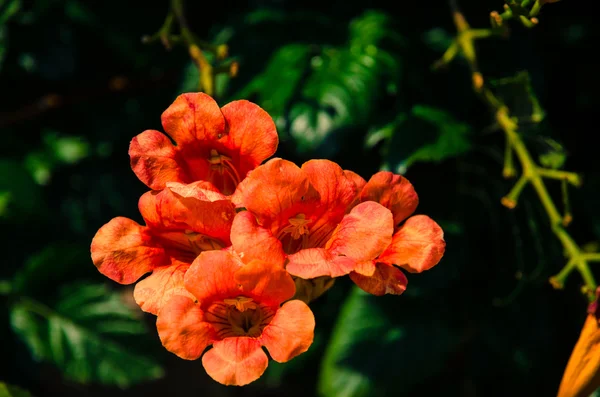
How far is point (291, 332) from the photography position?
891 millimetres

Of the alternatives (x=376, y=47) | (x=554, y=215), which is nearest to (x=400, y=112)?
(x=376, y=47)

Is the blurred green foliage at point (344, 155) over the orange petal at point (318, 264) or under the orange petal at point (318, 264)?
under

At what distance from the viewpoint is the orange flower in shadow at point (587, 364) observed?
107 cm

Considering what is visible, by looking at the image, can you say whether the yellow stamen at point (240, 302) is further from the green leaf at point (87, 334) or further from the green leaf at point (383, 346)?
the green leaf at point (87, 334)

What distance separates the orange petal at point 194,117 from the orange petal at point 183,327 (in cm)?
23

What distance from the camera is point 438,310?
1625 millimetres

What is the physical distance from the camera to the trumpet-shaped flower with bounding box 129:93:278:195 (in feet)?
3.26

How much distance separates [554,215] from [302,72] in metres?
0.53

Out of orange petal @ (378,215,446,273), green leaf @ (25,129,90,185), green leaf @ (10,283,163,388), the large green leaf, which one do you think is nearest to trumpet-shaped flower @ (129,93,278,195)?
orange petal @ (378,215,446,273)

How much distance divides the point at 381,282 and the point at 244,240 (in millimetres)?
181

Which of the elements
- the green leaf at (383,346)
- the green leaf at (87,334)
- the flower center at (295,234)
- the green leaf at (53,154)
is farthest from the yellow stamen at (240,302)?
the green leaf at (53,154)

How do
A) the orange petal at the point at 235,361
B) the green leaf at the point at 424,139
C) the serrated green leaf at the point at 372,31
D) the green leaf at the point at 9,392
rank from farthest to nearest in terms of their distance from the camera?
1. the serrated green leaf at the point at 372,31
2. the green leaf at the point at 424,139
3. the green leaf at the point at 9,392
4. the orange petal at the point at 235,361

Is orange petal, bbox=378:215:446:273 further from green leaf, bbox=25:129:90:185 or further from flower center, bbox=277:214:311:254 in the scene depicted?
green leaf, bbox=25:129:90:185

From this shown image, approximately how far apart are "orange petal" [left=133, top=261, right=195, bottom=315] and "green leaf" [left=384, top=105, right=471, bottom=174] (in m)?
0.49
